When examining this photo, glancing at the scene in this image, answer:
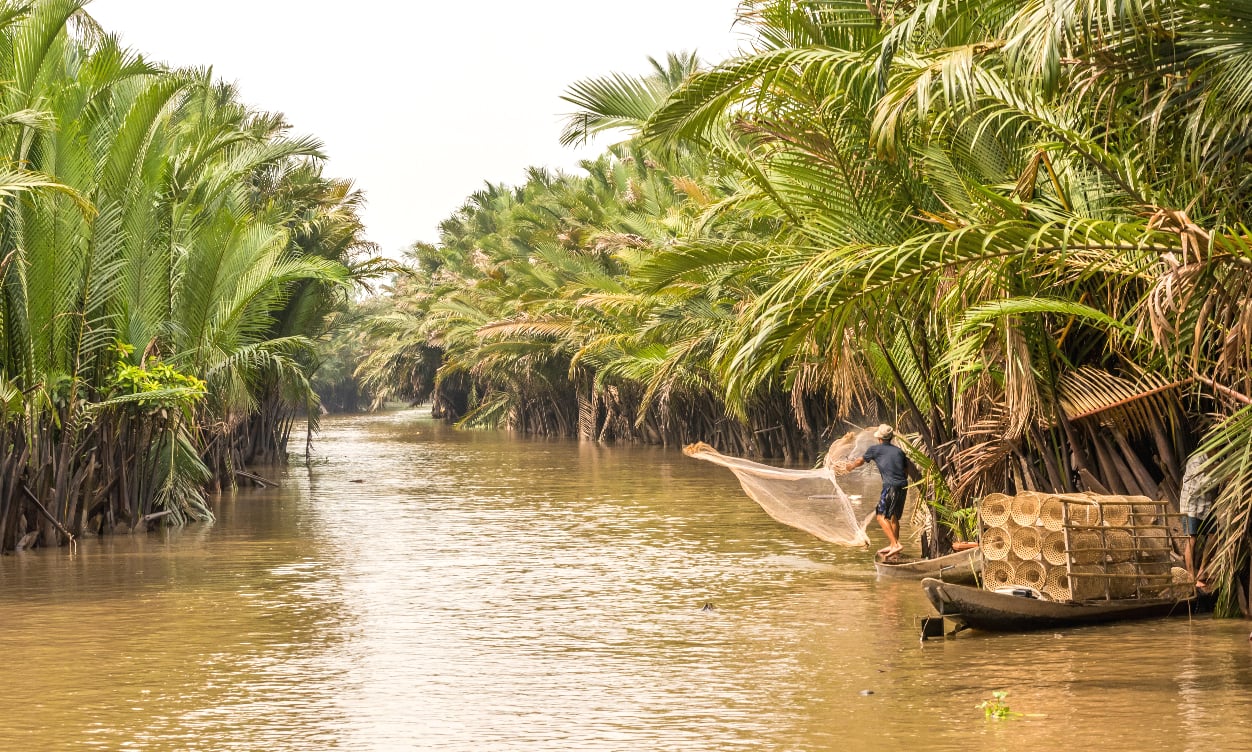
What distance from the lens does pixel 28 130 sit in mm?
13758

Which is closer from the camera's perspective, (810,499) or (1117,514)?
(1117,514)

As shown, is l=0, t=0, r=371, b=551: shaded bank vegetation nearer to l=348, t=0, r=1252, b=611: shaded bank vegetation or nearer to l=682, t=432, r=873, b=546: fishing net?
l=348, t=0, r=1252, b=611: shaded bank vegetation

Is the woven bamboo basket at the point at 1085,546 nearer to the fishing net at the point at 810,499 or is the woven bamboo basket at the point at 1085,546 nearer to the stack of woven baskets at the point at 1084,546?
the stack of woven baskets at the point at 1084,546

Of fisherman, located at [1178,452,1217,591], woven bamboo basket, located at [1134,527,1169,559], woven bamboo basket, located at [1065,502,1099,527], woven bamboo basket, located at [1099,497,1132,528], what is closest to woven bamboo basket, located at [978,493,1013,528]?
woven bamboo basket, located at [1065,502,1099,527]

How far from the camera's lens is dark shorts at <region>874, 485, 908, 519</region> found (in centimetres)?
1298

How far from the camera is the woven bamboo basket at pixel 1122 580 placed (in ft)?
31.5

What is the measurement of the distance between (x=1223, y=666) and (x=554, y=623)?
4.58m

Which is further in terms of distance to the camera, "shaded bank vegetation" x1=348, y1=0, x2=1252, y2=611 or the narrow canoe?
the narrow canoe

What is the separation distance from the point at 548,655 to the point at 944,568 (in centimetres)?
343

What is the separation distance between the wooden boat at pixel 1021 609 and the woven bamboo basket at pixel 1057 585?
13 centimetres

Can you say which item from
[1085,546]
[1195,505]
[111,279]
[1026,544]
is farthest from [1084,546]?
[111,279]

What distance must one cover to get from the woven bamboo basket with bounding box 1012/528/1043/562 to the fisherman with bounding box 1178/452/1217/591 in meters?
0.96

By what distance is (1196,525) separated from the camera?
9.62m

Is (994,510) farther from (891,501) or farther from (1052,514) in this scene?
(891,501)
